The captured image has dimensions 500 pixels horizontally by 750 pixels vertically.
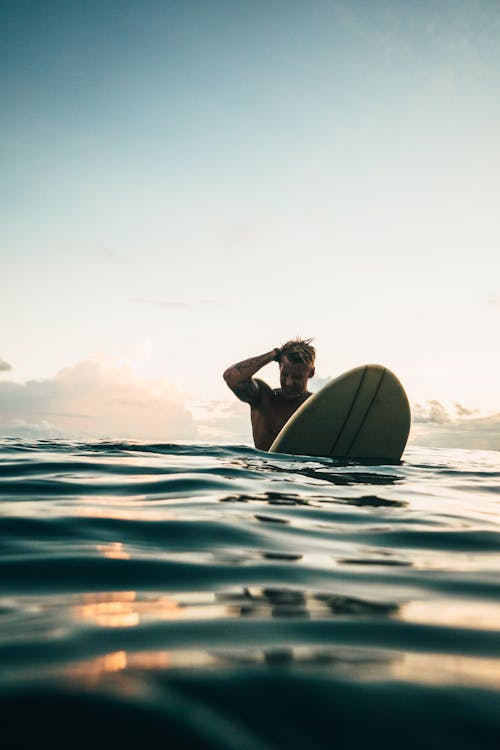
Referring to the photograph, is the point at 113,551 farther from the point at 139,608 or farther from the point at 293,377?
the point at 293,377

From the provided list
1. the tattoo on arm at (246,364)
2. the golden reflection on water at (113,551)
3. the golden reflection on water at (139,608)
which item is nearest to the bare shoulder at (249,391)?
the tattoo on arm at (246,364)

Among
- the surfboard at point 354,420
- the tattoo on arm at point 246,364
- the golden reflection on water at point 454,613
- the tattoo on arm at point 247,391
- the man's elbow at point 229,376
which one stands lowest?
the golden reflection on water at point 454,613

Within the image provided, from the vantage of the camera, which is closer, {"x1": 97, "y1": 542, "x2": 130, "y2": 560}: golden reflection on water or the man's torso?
{"x1": 97, "y1": 542, "x2": 130, "y2": 560}: golden reflection on water

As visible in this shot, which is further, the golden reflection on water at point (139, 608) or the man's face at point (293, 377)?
the man's face at point (293, 377)

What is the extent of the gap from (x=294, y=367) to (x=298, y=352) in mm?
193

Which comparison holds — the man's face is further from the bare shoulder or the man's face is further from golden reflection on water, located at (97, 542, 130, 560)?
golden reflection on water, located at (97, 542, 130, 560)

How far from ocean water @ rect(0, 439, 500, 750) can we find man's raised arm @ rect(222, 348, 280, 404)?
3968mm

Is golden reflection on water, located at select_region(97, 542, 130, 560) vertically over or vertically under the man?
under

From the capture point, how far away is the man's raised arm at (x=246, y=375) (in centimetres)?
673

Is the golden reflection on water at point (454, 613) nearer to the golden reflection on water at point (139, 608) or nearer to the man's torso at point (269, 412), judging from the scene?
the golden reflection on water at point (139, 608)

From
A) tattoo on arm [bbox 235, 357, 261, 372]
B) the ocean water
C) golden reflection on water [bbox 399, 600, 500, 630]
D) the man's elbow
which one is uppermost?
tattoo on arm [bbox 235, 357, 261, 372]

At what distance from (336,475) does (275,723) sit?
372cm

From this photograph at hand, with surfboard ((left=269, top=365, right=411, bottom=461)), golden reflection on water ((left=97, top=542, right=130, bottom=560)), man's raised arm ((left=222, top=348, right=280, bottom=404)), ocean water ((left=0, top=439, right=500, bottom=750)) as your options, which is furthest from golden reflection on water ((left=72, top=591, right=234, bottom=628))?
man's raised arm ((left=222, top=348, right=280, bottom=404))

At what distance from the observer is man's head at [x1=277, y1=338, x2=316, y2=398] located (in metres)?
6.83
